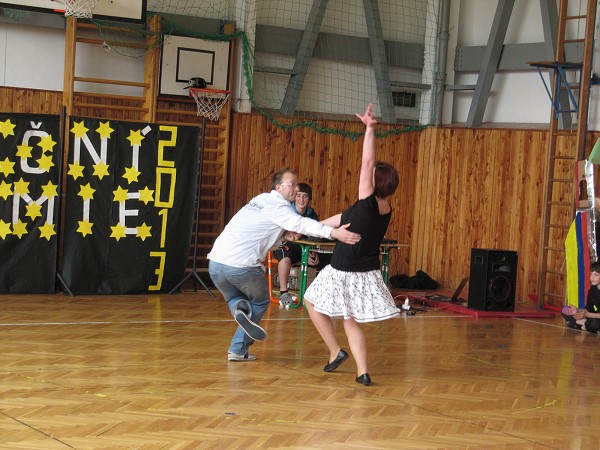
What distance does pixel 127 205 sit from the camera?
30.8 ft

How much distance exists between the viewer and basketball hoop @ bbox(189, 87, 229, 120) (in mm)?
10094

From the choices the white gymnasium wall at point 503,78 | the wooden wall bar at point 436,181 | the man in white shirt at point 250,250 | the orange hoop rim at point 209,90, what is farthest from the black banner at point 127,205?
the white gymnasium wall at point 503,78

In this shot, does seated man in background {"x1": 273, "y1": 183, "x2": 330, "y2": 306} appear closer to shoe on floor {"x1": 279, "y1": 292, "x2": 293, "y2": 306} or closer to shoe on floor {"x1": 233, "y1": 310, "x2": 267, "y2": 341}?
shoe on floor {"x1": 279, "y1": 292, "x2": 293, "y2": 306}

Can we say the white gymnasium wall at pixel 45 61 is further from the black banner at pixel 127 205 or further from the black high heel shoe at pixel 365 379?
the black high heel shoe at pixel 365 379

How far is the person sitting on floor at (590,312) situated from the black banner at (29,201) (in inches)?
203

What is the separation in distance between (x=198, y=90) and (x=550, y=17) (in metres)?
4.21

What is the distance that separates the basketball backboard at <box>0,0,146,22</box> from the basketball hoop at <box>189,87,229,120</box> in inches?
46.7

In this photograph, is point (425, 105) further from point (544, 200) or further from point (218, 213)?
point (218, 213)

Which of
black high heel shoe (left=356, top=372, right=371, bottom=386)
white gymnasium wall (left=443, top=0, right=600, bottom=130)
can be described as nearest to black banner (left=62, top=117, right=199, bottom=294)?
white gymnasium wall (left=443, top=0, right=600, bottom=130)

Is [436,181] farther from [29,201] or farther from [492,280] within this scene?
[29,201]

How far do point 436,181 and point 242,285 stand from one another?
597 centimetres

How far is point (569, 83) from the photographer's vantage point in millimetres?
10297

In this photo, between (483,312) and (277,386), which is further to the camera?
(483,312)

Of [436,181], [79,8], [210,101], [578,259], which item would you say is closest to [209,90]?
[210,101]
